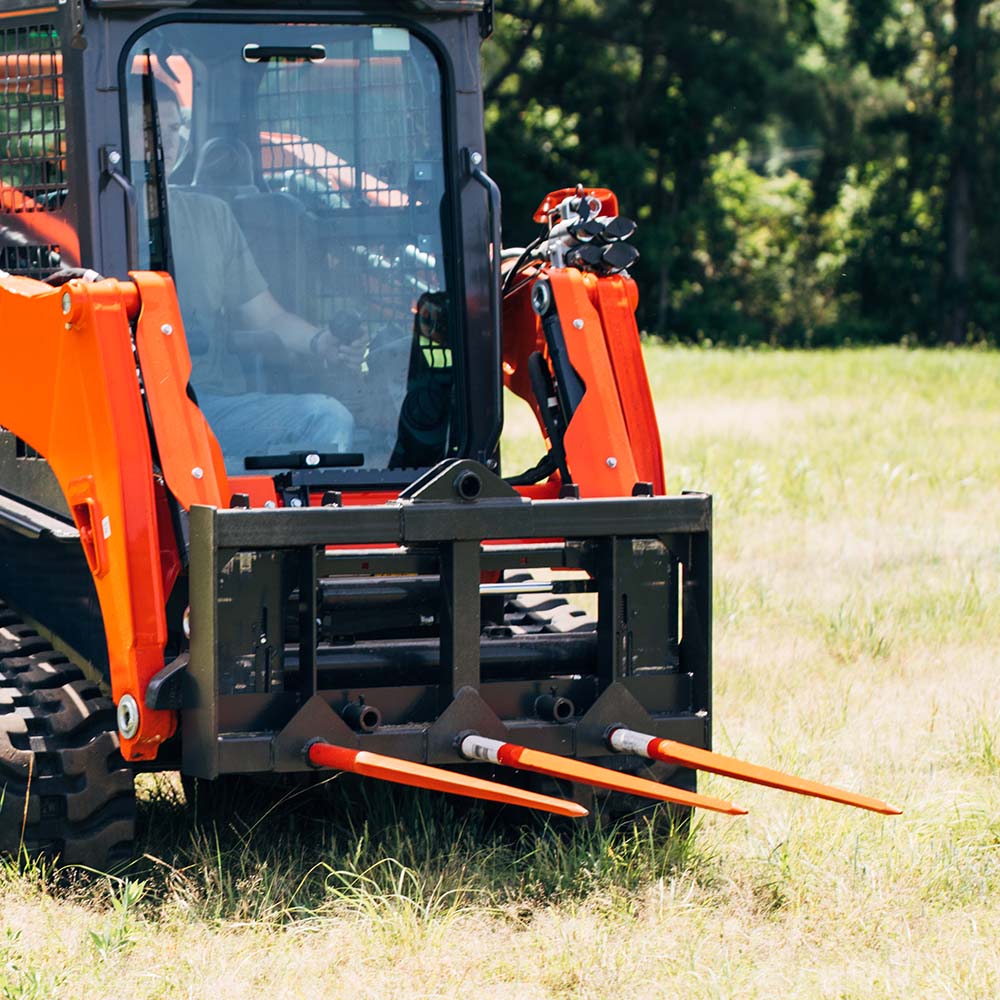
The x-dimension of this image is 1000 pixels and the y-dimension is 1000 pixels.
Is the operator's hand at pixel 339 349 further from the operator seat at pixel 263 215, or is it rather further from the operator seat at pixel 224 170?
the operator seat at pixel 224 170

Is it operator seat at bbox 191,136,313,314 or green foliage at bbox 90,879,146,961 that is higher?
operator seat at bbox 191,136,313,314

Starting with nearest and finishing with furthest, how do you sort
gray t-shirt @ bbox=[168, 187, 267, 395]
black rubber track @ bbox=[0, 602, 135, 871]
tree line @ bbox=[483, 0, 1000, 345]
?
1. black rubber track @ bbox=[0, 602, 135, 871]
2. gray t-shirt @ bbox=[168, 187, 267, 395]
3. tree line @ bbox=[483, 0, 1000, 345]

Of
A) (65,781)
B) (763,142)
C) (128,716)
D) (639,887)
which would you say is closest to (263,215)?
(128,716)

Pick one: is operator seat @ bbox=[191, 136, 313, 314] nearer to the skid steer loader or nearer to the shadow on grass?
the skid steer loader

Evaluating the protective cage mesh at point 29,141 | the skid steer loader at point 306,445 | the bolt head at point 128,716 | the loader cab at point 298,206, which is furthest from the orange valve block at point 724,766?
the protective cage mesh at point 29,141

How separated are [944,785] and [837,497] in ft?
22.5

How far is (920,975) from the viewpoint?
4.28 meters

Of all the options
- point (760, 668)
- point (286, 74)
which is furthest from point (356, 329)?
point (760, 668)

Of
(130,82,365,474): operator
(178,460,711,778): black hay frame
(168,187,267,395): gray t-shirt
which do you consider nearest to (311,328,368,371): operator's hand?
(130,82,365,474): operator

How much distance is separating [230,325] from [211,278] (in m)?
0.15

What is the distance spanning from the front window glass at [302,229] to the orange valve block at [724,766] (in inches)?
47.8

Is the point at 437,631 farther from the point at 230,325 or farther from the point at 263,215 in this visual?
the point at 263,215

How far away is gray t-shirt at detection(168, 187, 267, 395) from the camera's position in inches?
206

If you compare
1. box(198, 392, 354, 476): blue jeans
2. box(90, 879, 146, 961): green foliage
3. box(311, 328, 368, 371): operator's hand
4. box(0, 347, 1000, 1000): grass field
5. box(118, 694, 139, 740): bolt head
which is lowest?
box(0, 347, 1000, 1000): grass field
